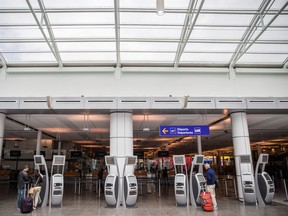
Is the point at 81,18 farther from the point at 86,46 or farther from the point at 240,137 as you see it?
the point at 240,137

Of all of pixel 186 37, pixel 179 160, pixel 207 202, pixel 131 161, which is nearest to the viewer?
pixel 207 202

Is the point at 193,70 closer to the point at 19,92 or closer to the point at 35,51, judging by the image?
the point at 35,51

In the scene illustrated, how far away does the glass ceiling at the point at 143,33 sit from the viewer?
343 inches

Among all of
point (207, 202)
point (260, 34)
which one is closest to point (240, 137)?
point (207, 202)

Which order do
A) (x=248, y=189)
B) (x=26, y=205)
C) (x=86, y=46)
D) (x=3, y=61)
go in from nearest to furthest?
1. (x=26, y=205)
2. (x=248, y=189)
3. (x=86, y=46)
4. (x=3, y=61)

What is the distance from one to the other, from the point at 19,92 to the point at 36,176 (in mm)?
4082

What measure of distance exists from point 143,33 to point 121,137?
4.67m

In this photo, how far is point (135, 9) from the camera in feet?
28.8

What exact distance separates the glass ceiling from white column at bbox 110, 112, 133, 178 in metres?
2.57

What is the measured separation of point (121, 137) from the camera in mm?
10633

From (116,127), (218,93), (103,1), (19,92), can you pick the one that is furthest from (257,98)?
(19,92)

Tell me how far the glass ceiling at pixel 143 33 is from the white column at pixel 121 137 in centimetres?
257

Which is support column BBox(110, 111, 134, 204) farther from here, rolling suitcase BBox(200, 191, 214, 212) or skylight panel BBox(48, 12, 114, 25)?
skylight panel BBox(48, 12, 114, 25)

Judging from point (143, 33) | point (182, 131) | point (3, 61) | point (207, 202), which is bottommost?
point (207, 202)
